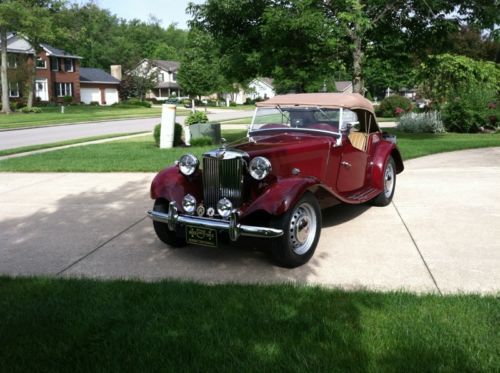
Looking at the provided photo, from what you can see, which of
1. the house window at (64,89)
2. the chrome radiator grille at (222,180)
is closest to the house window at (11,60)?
the house window at (64,89)

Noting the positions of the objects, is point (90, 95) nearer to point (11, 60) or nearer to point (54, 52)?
point (54, 52)

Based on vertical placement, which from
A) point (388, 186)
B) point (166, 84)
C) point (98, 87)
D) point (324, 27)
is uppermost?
point (166, 84)

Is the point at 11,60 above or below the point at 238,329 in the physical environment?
above

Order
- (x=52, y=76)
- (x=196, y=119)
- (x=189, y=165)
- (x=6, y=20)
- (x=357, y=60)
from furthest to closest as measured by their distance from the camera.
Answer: (x=52, y=76)
(x=6, y=20)
(x=196, y=119)
(x=357, y=60)
(x=189, y=165)

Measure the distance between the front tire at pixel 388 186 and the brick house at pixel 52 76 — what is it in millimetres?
44907

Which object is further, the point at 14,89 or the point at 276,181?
the point at 14,89

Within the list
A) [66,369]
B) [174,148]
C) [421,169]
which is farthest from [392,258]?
[174,148]

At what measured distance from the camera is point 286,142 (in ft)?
18.5

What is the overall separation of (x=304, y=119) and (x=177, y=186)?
6.43ft

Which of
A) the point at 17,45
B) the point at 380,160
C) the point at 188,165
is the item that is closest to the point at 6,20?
the point at 17,45

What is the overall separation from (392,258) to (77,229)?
375 cm

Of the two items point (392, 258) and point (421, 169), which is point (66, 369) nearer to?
point (392, 258)

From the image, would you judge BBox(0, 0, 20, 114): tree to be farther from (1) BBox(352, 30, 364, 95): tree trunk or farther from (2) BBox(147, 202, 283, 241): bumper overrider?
(2) BBox(147, 202, 283, 241): bumper overrider

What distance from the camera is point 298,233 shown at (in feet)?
16.1
